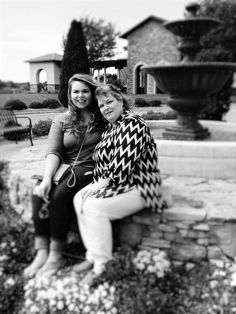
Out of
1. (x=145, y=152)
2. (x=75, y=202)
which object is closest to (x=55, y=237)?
(x=75, y=202)

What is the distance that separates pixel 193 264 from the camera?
7.82 ft

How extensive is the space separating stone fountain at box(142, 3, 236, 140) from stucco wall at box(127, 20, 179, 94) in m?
0.09

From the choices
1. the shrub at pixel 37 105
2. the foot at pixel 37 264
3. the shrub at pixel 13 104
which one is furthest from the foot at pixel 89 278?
the shrub at pixel 37 105

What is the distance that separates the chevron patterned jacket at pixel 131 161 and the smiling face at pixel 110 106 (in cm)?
5

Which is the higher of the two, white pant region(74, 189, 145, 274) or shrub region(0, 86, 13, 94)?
shrub region(0, 86, 13, 94)

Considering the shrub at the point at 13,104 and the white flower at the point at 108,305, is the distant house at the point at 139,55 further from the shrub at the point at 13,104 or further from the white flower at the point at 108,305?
the white flower at the point at 108,305

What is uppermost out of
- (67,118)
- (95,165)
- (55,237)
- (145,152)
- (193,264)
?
(67,118)

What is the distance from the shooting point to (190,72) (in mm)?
3211

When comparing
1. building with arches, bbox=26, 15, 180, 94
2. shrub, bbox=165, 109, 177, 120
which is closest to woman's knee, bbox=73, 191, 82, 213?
building with arches, bbox=26, 15, 180, 94

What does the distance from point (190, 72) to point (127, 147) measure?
147 cm

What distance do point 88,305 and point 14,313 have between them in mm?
519

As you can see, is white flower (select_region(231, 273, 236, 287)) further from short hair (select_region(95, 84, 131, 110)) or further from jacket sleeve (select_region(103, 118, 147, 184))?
short hair (select_region(95, 84, 131, 110))

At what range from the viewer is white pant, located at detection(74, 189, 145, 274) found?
2.13 metres

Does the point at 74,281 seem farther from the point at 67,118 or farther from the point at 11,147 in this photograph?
the point at 11,147
